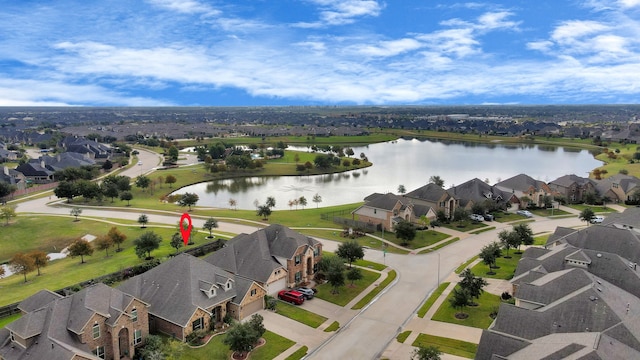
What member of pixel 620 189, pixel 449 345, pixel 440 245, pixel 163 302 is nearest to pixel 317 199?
pixel 440 245

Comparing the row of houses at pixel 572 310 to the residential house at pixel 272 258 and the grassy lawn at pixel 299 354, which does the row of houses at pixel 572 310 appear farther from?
the residential house at pixel 272 258

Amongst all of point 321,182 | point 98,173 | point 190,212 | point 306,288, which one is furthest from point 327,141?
point 306,288

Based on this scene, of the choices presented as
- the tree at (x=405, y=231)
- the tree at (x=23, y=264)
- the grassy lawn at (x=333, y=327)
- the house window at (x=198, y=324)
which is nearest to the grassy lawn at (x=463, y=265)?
the tree at (x=405, y=231)

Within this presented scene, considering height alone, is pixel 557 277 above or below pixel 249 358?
above

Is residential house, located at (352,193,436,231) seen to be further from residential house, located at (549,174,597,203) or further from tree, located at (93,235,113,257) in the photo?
residential house, located at (549,174,597,203)

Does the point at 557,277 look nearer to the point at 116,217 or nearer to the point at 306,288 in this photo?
the point at 306,288

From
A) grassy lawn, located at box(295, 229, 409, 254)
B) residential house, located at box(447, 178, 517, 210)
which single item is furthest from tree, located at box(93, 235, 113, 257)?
residential house, located at box(447, 178, 517, 210)
